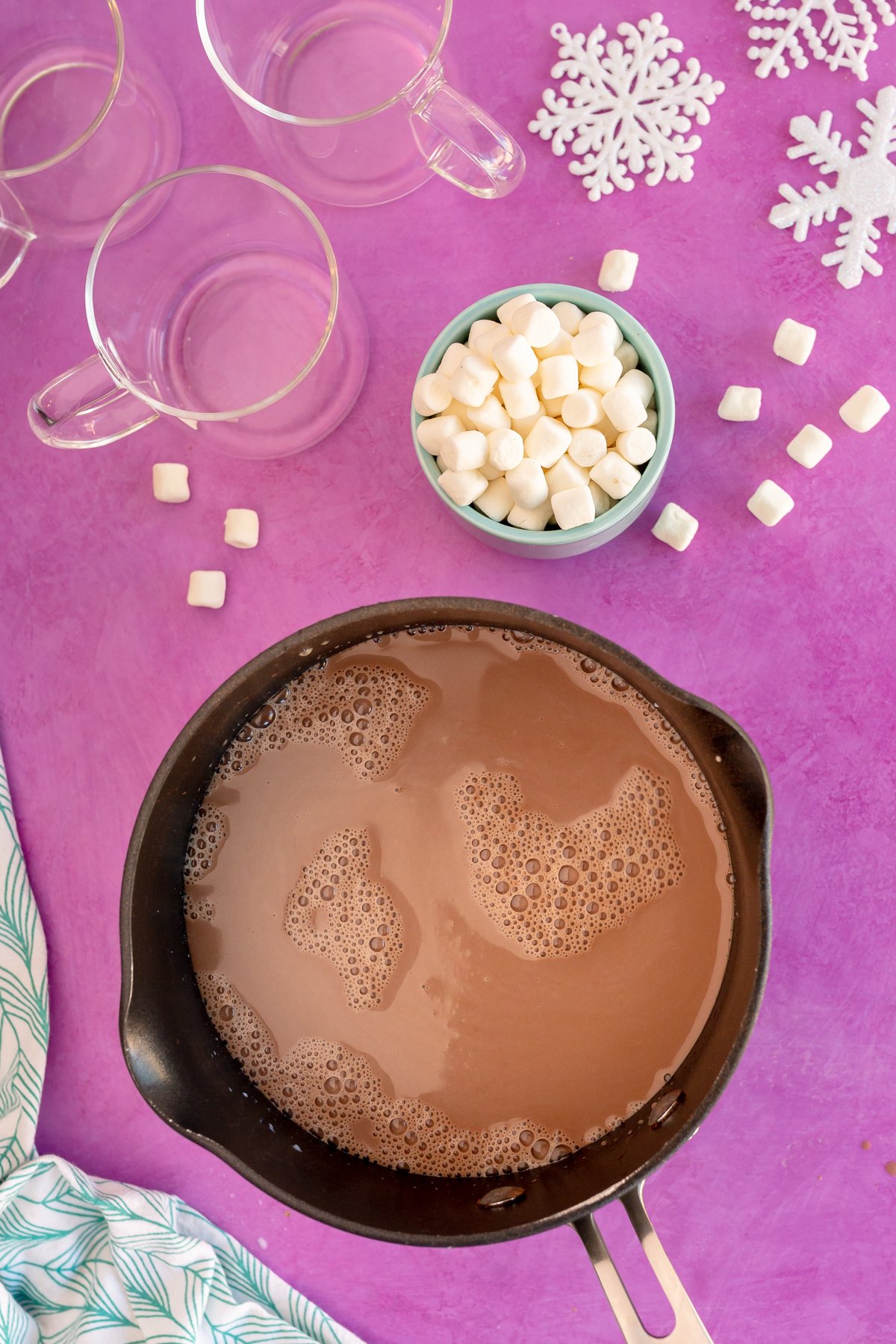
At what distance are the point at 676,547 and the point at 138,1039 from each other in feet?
1.81

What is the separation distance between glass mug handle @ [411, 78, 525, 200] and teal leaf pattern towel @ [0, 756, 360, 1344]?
0.65 m

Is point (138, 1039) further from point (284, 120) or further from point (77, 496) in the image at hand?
point (284, 120)

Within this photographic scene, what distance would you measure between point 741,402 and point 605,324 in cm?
15

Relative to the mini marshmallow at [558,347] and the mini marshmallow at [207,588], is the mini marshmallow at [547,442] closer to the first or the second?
the mini marshmallow at [558,347]

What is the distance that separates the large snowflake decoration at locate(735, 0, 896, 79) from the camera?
0.92m

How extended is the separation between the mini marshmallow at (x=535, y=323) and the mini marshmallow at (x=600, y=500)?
4.4 inches

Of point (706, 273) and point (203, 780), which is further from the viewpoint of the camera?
point (706, 273)

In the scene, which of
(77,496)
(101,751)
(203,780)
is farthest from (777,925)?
(77,496)

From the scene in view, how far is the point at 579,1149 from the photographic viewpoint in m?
0.80

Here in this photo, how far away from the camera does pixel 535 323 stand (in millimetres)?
798

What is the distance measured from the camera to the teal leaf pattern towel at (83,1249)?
91 centimetres

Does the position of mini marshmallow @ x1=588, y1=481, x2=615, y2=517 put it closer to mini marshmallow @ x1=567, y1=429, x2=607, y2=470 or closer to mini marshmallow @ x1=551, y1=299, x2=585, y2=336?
mini marshmallow @ x1=567, y1=429, x2=607, y2=470

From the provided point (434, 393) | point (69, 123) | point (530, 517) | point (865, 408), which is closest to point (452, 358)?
point (434, 393)

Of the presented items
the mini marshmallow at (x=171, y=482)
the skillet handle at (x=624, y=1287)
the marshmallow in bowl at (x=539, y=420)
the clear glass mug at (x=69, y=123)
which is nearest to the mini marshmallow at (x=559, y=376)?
the marshmallow in bowl at (x=539, y=420)
